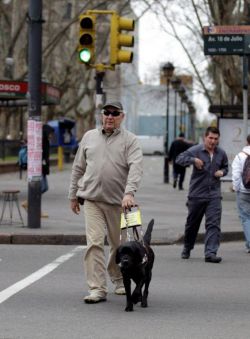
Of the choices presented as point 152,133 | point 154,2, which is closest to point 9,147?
point 154,2

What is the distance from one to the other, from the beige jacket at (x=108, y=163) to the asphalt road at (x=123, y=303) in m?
1.11

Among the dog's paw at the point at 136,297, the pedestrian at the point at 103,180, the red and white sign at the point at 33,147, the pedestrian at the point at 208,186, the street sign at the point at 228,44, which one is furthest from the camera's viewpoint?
the street sign at the point at 228,44

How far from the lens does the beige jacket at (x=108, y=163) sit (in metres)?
8.60

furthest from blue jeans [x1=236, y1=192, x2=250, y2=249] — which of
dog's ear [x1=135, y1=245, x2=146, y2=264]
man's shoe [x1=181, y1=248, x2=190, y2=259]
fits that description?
dog's ear [x1=135, y1=245, x2=146, y2=264]

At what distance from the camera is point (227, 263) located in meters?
11.9

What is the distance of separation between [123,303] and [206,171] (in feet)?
11.8

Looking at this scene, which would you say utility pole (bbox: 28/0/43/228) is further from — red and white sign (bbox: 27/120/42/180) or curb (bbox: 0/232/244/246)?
curb (bbox: 0/232/244/246)

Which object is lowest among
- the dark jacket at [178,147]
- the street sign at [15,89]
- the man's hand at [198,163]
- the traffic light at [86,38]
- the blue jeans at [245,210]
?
the blue jeans at [245,210]

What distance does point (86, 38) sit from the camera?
16.5m

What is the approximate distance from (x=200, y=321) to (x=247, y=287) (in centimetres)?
212

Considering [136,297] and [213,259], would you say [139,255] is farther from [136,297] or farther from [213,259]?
[213,259]

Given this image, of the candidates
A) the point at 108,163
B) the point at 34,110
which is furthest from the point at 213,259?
the point at 34,110

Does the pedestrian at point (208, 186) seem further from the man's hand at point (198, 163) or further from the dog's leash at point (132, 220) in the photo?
the dog's leash at point (132, 220)

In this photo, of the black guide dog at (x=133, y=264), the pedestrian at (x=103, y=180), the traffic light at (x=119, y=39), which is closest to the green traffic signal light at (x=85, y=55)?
the traffic light at (x=119, y=39)
